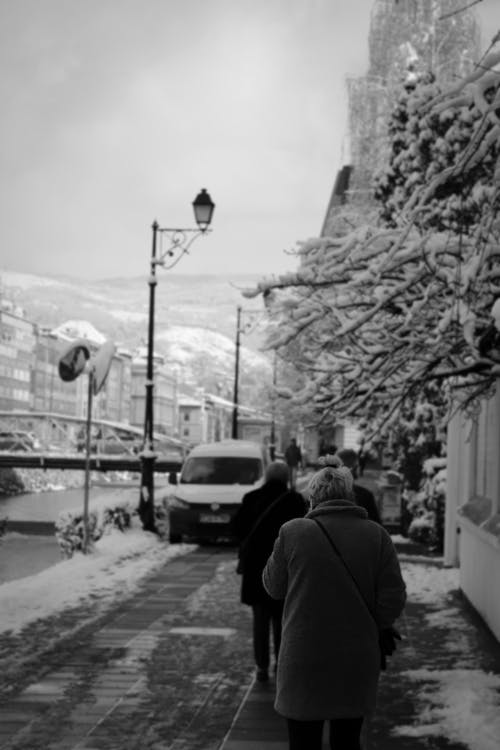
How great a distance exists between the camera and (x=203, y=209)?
25031 millimetres

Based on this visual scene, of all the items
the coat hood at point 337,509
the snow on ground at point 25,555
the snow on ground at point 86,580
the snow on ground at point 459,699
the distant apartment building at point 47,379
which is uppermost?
the distant apartment building at point 47,379

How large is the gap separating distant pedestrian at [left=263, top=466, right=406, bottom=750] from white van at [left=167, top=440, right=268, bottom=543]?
636 inches

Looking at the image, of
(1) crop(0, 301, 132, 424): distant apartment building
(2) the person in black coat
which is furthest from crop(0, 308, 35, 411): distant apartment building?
(2) the person in black coat

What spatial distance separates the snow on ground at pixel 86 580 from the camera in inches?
491

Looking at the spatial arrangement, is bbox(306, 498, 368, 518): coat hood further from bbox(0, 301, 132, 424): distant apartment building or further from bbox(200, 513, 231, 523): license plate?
bbox(0, 301, 132, 424): distant apartment building

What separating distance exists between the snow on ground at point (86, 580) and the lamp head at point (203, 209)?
659cm

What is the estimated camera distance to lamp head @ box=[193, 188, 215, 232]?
2498 centimetres

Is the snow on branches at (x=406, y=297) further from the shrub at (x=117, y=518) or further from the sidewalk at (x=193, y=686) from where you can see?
the shrub at (x=117, y=518)

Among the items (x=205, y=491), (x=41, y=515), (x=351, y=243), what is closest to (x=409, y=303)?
(x=351, y=243)

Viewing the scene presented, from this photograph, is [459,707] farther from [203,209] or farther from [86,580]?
[203,209]

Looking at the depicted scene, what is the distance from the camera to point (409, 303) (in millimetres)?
11891

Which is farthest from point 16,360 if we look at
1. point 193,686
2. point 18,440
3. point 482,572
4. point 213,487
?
point 193,686

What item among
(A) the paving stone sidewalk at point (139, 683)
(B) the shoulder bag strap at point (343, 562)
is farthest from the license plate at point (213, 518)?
(B) the shoulder bag strap at point (343, 562)

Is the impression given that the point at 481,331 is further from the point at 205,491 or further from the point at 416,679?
the point at 205,491
